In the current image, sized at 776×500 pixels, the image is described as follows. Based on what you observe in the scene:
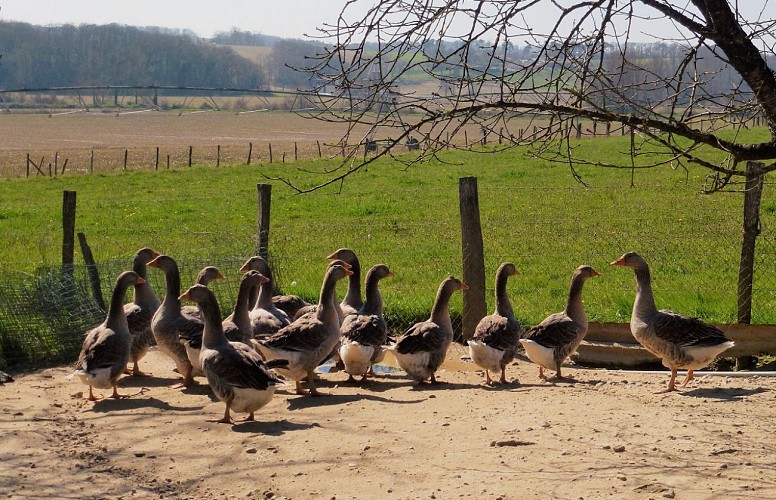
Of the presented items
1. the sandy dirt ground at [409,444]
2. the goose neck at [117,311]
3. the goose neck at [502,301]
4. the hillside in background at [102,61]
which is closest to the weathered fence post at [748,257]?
the sandy dirt ground at [409,444]

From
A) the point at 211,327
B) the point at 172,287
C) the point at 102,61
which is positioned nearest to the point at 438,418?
the point at 211,327

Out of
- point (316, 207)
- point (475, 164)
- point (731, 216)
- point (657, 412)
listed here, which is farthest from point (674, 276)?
point (475, 164)

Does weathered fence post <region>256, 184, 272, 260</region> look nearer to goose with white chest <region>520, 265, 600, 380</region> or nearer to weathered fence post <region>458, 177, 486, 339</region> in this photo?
weathered fence post <region>458, 177, 486, 339</region>

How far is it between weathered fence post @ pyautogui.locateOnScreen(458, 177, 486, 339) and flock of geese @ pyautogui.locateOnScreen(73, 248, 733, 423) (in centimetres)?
111

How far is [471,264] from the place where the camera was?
12.7 meters

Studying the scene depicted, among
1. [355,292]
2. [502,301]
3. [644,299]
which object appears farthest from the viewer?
[355,292]

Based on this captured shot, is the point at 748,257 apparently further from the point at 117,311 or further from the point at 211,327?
the point at 117,311

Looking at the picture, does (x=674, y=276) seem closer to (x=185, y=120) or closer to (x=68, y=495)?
(x=68, y=495)

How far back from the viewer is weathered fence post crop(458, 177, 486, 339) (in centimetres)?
1266

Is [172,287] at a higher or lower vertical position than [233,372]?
higher

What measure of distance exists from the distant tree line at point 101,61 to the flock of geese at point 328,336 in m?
127

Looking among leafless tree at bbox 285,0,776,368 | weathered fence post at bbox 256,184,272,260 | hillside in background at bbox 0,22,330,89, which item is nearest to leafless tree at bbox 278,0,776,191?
leafless tree at bbox 285,0,776,368

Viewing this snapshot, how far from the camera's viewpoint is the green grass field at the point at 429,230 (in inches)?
563

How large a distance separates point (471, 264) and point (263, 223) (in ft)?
11.4
